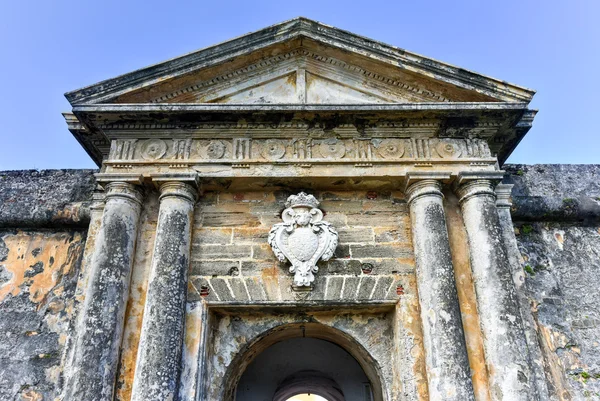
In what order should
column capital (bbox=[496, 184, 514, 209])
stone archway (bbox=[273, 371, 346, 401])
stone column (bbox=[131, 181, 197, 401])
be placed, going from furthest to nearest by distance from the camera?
1. stone archway (bbox=[273, 371, 346, 401])
2. column capital (bbox=[496, 184, 514, 209])
3. stone column (bbox=[131, 181, 197, 401])

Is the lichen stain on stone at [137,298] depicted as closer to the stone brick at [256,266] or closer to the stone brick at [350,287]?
the stone brick at [256,266]

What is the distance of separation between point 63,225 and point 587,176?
6486 millimetres

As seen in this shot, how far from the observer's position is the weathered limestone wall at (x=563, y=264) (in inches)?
212

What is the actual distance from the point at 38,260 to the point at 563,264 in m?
6.04

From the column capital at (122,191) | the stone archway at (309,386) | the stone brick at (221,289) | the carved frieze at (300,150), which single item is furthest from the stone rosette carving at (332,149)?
the stone archway at (309,386)

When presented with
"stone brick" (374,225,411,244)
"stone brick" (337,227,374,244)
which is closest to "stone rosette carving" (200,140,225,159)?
"stone brick" (337,227,374,244)

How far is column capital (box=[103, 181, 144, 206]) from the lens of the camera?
5.07 metres

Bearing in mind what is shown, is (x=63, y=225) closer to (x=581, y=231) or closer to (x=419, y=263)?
(x=419, y=263)

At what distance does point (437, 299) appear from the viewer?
181 inches

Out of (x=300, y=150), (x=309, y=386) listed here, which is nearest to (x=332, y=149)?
(x=300, y=150)

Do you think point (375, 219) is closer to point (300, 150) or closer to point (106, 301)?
point (300, 150)

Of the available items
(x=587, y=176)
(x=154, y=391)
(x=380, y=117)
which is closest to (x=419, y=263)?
(x=380, y=117)

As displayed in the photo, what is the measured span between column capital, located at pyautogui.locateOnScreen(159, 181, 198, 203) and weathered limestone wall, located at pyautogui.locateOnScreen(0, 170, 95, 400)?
146cm

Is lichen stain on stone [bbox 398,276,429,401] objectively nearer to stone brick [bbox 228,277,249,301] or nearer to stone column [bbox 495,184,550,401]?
stone column [bbox 495,184,550,401]
